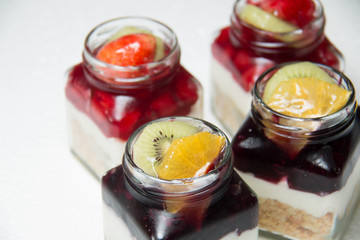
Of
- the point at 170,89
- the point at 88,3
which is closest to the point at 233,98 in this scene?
the point at 170,89

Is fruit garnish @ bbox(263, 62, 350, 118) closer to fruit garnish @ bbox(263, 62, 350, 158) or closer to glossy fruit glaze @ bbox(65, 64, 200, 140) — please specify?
fruit garnish @ bbox(263, 62, 350, 158)

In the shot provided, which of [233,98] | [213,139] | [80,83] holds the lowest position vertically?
[233,98]

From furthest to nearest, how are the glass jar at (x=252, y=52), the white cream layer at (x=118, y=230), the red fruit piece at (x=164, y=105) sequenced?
the glass jar at (x=252, y=52) → the red fruit piece at (x=164, y=105) → the white cream layer at (x=118, y=230)

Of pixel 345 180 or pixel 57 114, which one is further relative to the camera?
pixel 57 114

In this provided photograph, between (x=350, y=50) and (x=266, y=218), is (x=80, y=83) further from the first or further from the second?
(x=350, y=50)

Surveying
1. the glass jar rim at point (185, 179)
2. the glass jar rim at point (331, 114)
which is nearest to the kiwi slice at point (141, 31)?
the glass jar rim at point (331, 114)

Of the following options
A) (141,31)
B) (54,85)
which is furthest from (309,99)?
(54,85)

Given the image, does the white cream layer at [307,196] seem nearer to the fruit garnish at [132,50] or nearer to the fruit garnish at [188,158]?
the fruit garnish at [188,158]

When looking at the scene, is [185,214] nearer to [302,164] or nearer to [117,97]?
[302,164]
